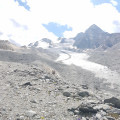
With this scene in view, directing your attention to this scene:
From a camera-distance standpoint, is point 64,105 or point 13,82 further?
point 13,82

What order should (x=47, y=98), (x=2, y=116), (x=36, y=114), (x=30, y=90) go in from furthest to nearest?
(x=30, y=90) < (x=47, y=98) < (x=36, y=114) < (x=2, y=116)

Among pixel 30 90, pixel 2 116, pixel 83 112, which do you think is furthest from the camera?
pixel 30 90

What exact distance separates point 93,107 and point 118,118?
216 centimetres

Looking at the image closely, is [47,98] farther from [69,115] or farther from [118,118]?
[118,118]

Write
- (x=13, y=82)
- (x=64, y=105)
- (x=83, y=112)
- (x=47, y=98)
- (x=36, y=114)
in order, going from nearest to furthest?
1. (x=36, y=114)
2. (x=83, y=112)
3. (x=64, y=105)
4. (x=47, y=98)
5. (x=13, y=82)

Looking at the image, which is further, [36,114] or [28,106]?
[28,106]

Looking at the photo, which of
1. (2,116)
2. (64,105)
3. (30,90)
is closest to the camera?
(2,116)

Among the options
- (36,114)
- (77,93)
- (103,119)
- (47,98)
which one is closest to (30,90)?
(47,98)

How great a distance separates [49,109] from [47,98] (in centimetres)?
359

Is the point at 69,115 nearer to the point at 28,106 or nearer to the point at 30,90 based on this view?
the point at 28,106

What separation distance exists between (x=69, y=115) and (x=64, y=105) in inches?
92.5

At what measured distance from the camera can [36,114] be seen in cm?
1446

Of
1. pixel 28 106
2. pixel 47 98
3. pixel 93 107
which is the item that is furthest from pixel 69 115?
pixel 47 98

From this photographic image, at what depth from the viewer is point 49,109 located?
15953mm
